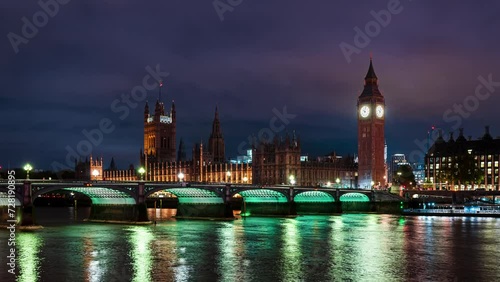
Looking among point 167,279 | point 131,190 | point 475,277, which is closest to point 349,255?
point 475,277

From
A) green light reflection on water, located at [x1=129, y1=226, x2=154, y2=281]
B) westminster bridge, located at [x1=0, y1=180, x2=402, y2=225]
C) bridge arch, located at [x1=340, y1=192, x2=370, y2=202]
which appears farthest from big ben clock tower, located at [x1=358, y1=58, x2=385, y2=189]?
green light reflection on water, located at [x1=129, y1=226, x2=154, y2=281]

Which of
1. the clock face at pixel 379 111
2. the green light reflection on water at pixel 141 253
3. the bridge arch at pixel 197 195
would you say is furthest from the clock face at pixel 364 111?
the green light reflection on water at pixel 141 253

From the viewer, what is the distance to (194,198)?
99875mm

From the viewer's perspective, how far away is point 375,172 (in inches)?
6457

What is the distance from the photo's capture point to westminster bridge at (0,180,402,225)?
73.0 m

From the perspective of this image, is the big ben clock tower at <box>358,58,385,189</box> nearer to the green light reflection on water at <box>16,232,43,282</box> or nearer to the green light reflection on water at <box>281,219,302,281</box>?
the green light reflection on water at <box>281,219,302,281</box>

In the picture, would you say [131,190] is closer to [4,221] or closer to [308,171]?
[4,221]

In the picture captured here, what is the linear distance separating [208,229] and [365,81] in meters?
104

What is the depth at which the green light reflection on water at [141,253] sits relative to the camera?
39.3 meters

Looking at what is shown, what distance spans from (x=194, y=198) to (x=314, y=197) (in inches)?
1223

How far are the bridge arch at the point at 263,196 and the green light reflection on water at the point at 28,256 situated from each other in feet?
160

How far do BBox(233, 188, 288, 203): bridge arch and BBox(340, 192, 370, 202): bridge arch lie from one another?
2311cm

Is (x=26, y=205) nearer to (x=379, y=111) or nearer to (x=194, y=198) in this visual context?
(x=194, y=198)

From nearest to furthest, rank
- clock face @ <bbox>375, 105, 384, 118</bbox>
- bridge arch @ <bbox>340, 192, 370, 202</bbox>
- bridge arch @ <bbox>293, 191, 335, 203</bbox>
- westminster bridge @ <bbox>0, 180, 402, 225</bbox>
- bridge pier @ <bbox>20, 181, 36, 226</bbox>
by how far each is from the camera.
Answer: bridge pier @ <bbox>20, 181, 36, 226</bbox>, westminster bridge @ <bbox>0, 180, 402, 225</bbox>, bridge arch @ <bbox>293, 191, 335, 203</bbox>, bridge arch @ <bbox>340, 192, 370, 202</bbox>, clock face @ <bbox>375, 105, 384, 118</bbox>
